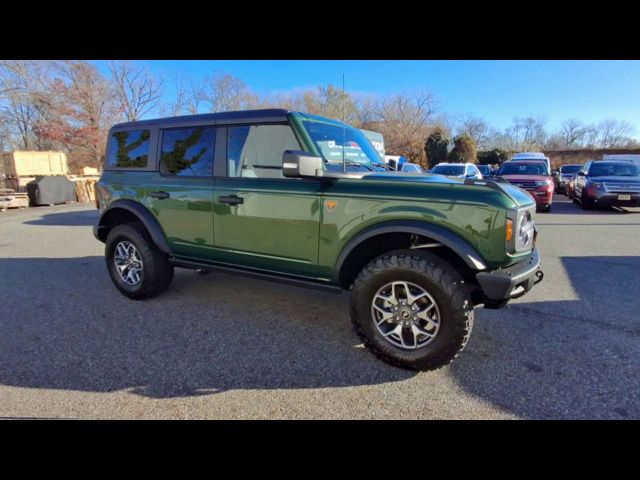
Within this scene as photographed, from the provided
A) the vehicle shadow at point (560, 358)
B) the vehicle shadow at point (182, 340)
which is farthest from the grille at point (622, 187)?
the vehicle shadow at point (182, 340)

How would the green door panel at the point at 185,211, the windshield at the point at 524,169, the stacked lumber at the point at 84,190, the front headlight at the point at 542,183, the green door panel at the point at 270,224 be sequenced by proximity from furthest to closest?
the stacked lumber at the point at 84,190 → the windshield at the point at 524,169 → the front headlight at the point at 542,183 → the green door panel at the point at 185,211 → the green door panel at the point at 270,224

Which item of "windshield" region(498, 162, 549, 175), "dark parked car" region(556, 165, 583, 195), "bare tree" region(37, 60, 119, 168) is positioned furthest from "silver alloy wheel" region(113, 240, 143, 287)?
"bare tree" region(37, 60, 119, 168)

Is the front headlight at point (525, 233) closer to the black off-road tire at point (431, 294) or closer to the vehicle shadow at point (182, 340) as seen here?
the black off-road tire at point (431, 294)

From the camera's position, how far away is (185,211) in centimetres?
387

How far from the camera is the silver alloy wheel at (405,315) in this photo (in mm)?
2789

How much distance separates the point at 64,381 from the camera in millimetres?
2686

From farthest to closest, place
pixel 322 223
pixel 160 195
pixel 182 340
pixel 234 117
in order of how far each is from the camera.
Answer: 1. pixel 160 195
2. pixel 234 117
3. pixel 182 340
4. pixel 322 223

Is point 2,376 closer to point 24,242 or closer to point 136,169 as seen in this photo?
point 136,169

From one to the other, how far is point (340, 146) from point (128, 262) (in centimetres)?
291

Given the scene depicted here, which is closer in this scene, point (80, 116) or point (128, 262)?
point (128, 262)

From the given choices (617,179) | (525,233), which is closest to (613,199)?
(617,179)

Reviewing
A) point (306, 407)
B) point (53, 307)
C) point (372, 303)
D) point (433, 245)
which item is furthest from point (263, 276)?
point (53, 307)

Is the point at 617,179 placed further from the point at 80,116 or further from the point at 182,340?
the point at 80,116

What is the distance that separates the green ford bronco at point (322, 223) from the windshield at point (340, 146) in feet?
0.05
